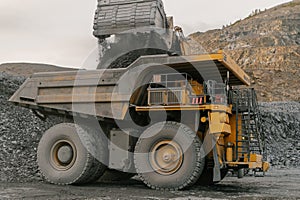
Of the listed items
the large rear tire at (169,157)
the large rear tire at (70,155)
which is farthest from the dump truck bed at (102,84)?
the large rear tire at (169,157)

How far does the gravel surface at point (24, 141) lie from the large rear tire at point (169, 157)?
2475 mm

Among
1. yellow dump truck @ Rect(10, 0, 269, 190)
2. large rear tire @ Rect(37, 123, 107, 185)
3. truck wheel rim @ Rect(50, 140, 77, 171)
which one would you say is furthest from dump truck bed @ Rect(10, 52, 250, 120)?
truck wheel rim @ Rect(50, 140, 77, 171)

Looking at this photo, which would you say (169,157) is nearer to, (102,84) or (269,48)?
(102,84)

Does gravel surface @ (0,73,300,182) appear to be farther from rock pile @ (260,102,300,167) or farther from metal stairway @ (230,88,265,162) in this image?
metal stairway @ (230,88,265,162)

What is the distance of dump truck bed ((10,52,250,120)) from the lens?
7.34m

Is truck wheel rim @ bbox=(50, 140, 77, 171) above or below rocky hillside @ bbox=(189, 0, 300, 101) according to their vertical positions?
below

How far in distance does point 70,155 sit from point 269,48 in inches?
1139

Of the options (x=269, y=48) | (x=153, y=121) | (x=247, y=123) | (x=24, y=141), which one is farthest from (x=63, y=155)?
(x=269, y=48)

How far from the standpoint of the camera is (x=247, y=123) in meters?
7.81

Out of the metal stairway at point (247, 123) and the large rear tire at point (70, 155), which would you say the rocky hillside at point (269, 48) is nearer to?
the metal stairway at point (247, 123)

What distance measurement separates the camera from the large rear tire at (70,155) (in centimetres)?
770

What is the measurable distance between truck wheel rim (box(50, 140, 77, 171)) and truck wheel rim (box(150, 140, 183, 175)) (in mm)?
1555

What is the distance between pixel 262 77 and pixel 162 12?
23249 mm

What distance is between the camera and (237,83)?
862cm
